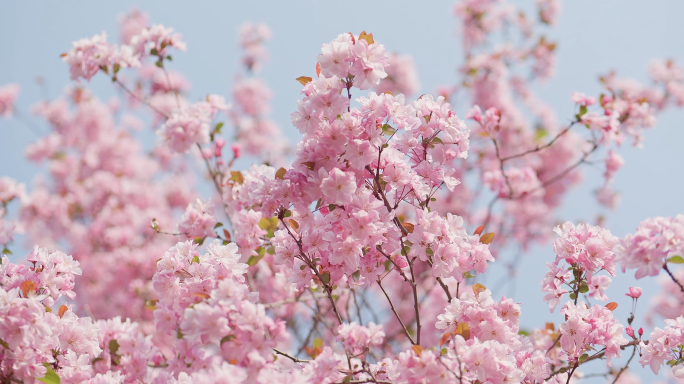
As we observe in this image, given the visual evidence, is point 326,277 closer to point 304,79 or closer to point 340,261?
point 340,261

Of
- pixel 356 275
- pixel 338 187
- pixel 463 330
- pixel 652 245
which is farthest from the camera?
pixel 356 275

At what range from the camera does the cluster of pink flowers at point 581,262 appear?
231cm

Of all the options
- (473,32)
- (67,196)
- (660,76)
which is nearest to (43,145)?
(67,196)

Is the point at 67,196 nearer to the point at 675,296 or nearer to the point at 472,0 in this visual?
the point at 472,0

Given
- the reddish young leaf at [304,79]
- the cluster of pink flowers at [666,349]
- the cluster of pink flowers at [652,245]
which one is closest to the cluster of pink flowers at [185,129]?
the reddish young leaf at [304,79]

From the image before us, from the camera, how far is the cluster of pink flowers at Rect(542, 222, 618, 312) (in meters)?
2.31

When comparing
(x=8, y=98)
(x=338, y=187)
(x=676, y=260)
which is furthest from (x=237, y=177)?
(x=8, y=98)

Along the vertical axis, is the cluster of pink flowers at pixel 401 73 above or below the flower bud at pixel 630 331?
above

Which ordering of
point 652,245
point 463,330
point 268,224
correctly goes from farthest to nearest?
point 268,224, point 463,330, point 652,245

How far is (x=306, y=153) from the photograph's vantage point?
2076 mm

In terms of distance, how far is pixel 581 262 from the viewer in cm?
235

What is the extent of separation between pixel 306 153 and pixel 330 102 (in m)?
0.25

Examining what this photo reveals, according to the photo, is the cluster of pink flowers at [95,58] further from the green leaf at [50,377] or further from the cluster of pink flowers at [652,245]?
the cluster of pink flowers at [652,245]

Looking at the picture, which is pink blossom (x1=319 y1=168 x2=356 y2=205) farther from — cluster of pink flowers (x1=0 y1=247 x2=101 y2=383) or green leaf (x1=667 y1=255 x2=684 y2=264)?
cluster of pink flowers (x1=0 y1=247 x2=101 y2=383)
